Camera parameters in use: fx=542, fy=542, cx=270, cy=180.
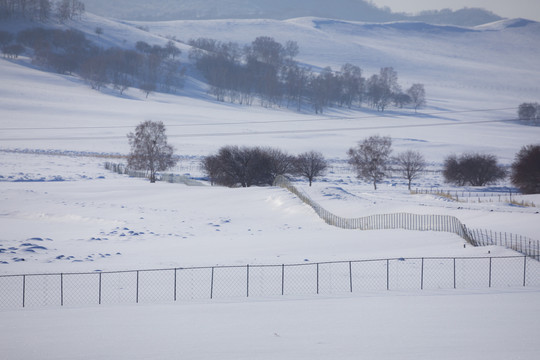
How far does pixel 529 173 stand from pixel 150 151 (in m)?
51.5

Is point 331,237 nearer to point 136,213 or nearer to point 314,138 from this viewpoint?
point 136,213

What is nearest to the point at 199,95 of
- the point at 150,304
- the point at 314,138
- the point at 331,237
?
the point at 314,138

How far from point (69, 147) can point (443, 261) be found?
301 feet

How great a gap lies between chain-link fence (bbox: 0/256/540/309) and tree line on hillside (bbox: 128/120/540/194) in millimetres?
43602

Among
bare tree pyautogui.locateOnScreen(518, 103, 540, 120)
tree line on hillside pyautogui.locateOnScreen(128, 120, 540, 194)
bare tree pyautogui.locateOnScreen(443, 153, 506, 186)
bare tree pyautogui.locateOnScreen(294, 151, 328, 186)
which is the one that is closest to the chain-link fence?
tree line on hillside pyautogui.locateOnScreen(128, 120, 540, 194)

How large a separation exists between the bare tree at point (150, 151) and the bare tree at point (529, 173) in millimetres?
47647

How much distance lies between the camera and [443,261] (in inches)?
1184

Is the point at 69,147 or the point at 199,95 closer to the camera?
the point at 69,147

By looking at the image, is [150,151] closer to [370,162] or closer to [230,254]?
[370,162]

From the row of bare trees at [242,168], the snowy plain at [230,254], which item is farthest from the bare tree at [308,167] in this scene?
the row of bare trees at [242,168]

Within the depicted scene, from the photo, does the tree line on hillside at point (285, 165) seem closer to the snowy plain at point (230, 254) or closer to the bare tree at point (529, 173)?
the bare tree at point (529, 173)

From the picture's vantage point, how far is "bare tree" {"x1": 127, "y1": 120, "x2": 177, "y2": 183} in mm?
78625

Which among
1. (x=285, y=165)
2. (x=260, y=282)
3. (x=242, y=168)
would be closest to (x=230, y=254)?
(x=260, y=282)

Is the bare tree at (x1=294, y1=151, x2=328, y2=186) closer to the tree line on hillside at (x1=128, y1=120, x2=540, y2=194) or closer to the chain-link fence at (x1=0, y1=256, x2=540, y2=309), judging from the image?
the tree line on hillside at (x1=128, y1=120, x2=540, y2=194)
